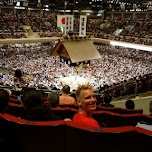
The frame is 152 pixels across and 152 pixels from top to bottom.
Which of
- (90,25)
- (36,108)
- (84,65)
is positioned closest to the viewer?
(36,108)

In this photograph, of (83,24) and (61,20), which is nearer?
(61,20)

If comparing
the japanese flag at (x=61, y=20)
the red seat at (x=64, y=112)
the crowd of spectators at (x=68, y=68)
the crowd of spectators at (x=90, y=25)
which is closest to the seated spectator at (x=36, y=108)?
the red seat at (x=64, y=112)

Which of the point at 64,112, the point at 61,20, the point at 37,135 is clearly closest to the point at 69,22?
the point at 61,20

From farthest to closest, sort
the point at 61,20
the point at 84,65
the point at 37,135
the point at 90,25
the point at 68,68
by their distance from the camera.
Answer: the point at 90,25, the point at 84,65, the point at 68,68, the point at 61,20, the point at 37,135

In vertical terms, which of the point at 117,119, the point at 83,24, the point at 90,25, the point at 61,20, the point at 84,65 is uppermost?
the point at 90,25

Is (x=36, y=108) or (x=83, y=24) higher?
(x=83, y=24)

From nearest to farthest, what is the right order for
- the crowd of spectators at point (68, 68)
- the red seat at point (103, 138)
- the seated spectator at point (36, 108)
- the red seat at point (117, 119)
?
the red seat at point (103, 138) < the seated spectator at point (36, 108) < the red seat at point (117, 119) < the crowd of spectators at point (68, 68)

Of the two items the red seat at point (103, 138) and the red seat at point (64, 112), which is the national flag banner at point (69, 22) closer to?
the red seat at point (64, 112)

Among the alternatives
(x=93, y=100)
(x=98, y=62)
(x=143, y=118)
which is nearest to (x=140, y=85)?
(x=143, y=118)

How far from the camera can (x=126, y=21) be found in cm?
3988

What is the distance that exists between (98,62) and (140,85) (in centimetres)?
1329

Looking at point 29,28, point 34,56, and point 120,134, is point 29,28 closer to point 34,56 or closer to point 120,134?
point 34,56

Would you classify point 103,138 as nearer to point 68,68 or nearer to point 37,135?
point 37,135

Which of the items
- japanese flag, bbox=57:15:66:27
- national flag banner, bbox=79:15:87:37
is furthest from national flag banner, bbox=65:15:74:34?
national flag banner, bbox=79:15:87:37
